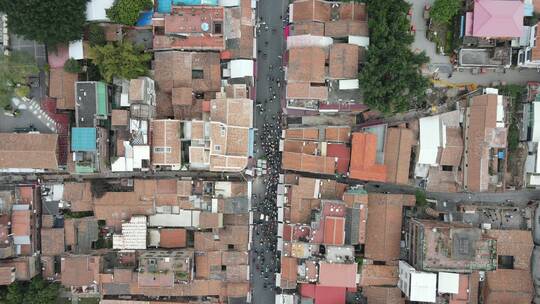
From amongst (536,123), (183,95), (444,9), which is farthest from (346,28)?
(536,123)

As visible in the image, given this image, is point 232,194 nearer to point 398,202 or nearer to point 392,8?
point 398,202

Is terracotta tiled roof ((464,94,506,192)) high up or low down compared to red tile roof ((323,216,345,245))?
up

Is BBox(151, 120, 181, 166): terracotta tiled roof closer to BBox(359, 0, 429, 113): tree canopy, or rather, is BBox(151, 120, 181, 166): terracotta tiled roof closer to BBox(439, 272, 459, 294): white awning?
BBox(359, 0, 429, 113): tree canopy

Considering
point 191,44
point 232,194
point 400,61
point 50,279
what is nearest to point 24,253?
point 50,279

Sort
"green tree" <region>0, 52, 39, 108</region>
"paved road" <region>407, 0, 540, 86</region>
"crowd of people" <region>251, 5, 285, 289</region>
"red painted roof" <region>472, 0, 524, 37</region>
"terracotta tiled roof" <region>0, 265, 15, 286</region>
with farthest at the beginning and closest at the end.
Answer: "crowd of people" <region>251, 5, 285, 289</region>
"paved road" <region>407, 0, 540, 86</region>
"red painted roof" <region>472, 0, 524, 37</region>
"terracotta tiled roof" <region>0, 265, 15, 286</region>
"green tree" <region>0, 52, 39, 108</region>

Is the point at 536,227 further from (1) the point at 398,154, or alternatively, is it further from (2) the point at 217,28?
(2) the point at 217,28

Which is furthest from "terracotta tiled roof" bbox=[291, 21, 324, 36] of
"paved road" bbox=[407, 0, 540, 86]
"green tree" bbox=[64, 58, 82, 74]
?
"green tree" bbox=[64, 58, 82, 74]
